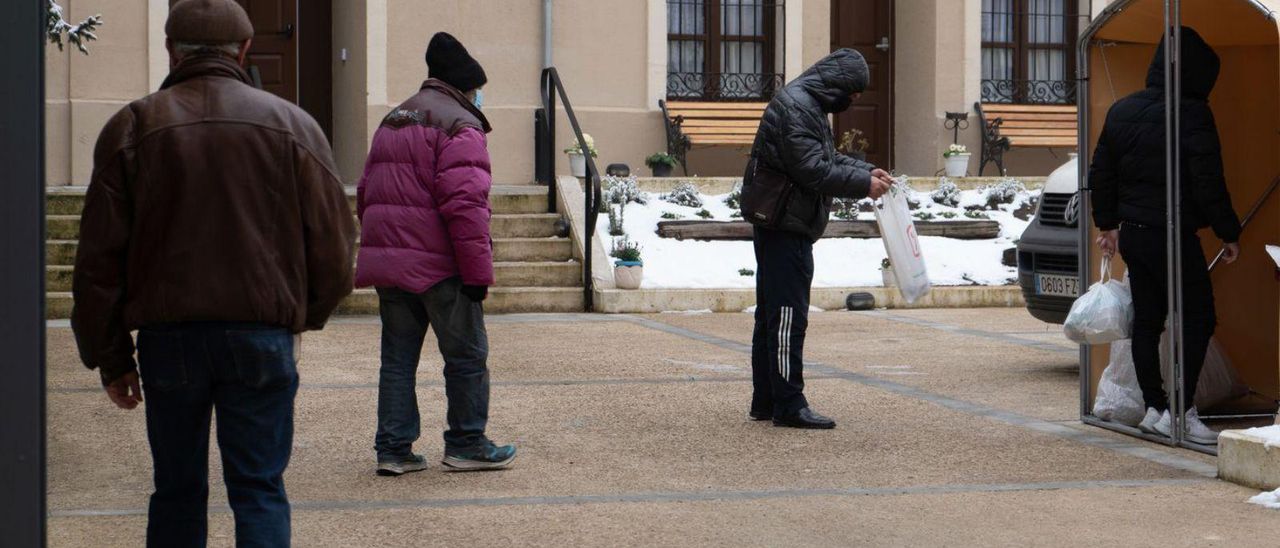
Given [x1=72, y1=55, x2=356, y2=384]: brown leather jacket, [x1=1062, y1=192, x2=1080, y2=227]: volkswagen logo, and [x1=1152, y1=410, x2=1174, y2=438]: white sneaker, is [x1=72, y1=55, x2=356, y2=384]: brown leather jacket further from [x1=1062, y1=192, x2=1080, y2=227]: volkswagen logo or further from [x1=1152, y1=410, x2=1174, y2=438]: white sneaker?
[x1=1062, y1=192, x2=1080, y2=227]: volkswagen logo

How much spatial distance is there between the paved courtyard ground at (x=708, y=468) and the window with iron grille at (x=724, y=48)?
897 cm

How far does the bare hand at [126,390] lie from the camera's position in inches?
151

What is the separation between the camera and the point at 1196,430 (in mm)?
6875

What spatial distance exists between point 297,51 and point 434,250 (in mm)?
12460

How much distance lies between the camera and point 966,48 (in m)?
19.1

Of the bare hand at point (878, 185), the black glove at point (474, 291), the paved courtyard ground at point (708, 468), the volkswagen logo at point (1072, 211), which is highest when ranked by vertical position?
the bare hand at point (878, 185)

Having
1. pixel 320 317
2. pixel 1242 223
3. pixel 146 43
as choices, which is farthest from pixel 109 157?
pixel 146 43

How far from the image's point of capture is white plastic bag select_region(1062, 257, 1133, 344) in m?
6.89

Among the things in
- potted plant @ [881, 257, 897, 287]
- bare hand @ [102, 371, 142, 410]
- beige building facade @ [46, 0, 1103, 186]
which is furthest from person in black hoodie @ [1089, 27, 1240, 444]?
beige building facade @ [46, 0, 1103, 186]

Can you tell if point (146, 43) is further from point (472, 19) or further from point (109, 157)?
point (109, 157)

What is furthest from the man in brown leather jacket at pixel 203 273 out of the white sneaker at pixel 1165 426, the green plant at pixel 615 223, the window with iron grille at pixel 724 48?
the window with iron grille at pixel 724 48

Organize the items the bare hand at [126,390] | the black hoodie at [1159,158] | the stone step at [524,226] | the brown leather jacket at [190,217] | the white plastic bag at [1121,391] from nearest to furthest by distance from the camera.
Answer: the brown leather jacket at [190,217]
the bare hand at [126,390]
the black hoodie at [1159,158]
the white plastic bag at [1121,391]
the stone step at [524,226]

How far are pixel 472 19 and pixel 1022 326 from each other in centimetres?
724

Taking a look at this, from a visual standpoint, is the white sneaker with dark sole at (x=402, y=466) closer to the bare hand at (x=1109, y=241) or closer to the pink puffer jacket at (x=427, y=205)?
the pink puffer jacket at (x=427, y=205)
